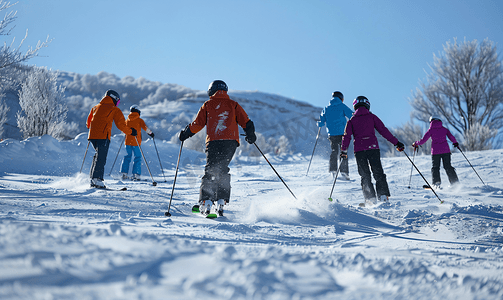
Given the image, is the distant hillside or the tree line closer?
the tree line

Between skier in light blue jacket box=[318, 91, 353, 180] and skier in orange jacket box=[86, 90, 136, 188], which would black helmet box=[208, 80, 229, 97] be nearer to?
skier in orange jacket box=[86, 90, 136, 188]

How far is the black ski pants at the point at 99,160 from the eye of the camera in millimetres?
4906

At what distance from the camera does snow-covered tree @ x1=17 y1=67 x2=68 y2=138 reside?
15609mm

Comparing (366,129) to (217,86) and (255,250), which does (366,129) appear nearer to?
(217,86)

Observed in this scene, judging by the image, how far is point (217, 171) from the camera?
3332 millimetres

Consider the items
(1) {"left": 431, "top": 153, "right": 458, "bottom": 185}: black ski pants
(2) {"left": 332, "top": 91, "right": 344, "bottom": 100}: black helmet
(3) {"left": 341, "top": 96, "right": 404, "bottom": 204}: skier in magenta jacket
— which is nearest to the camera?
(3) {"left": 341, "top": 96, "right": 404, "bottom": 204}: skier in magenta jacket

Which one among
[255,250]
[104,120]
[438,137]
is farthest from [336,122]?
[255,250]

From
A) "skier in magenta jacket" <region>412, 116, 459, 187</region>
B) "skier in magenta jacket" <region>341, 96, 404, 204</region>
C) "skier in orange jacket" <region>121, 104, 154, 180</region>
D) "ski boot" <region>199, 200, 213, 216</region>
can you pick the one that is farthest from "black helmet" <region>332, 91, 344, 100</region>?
"ski boot" <region>199, 200, 213, 216</region>

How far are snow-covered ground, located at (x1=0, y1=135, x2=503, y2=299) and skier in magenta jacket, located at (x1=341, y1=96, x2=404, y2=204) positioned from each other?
1.36ft

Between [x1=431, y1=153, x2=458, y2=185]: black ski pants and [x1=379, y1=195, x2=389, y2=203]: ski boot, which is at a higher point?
[x1=431, y1=153, x2=458, y2=185]: black ski pants

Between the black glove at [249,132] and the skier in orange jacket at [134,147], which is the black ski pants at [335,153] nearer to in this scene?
the black glove at [249,132]

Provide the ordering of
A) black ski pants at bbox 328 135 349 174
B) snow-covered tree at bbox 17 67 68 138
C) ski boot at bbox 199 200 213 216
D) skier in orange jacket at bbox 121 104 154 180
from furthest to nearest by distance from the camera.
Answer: snow-covered tree at bbox 17 67 68 138, skier in orange jacket at bbox 121 104 154 180, black ski pants at bbox 328 135 349 174, ski boot at bbox 199 200 213 216

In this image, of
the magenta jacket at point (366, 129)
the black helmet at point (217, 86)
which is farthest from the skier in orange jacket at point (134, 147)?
the magenta jacket at point (366, 129)

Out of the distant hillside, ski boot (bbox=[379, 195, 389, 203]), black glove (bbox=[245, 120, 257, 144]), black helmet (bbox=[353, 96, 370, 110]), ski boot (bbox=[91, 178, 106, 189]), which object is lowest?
ski boot (bbox=[91, 178, 106, 189])
